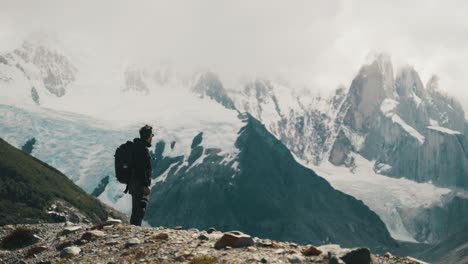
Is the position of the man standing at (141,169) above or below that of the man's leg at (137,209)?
above

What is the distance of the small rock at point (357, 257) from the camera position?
29.5m

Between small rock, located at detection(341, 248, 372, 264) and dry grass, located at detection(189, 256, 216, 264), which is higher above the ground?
small rock, located at detection(341, 248, 372, 264)

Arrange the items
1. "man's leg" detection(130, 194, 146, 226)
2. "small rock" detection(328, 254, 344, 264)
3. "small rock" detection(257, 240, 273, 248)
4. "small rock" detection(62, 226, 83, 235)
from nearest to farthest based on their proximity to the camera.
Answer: "small rock" detection(328, 254, 344, 264), "small rock" detection(257, 240, 273, 248), "small rock" detection(62, 226, 83, 235), "man's leg" detection(130, 194, 146, 226)

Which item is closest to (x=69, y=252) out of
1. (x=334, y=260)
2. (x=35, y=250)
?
(x=35, y=250)

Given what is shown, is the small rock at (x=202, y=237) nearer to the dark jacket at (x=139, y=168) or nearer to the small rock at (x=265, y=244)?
the small rock at (x=265, y=244)

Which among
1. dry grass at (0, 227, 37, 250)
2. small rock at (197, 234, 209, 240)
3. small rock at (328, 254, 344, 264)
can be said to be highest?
small rock at (328, 254, 344, 264)

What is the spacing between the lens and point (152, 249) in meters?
35.3

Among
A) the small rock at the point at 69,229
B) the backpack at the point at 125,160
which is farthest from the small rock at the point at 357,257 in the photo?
the small rock at the point at 69,229

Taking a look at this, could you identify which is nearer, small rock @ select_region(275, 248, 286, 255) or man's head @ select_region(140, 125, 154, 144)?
small rock @ select_region(275, 248, 286, 255)

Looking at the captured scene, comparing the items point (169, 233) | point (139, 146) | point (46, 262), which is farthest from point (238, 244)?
point (139, 146)

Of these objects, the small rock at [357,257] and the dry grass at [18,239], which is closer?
the small rock at [357,257]

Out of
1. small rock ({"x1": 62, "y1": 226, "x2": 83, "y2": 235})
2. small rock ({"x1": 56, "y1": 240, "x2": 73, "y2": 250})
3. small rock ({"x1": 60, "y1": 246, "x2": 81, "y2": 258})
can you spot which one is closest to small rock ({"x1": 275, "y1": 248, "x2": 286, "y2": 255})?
small rock ({"x1": 60, "y1": 246, "x2": 81, "y2": 258})

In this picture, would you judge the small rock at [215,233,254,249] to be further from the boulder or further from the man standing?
the man standing

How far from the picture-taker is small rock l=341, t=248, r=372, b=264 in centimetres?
2947
